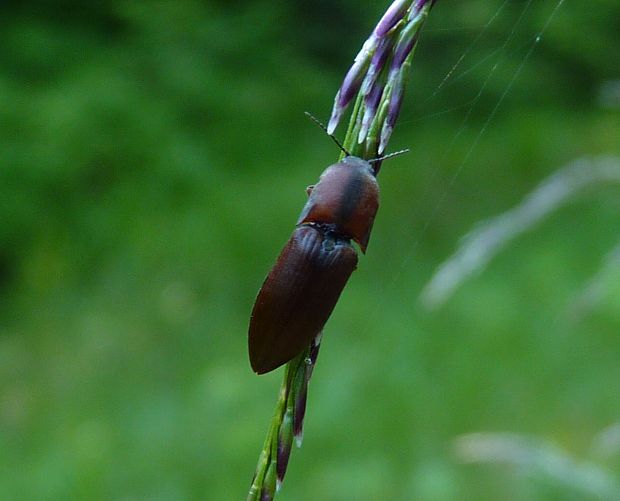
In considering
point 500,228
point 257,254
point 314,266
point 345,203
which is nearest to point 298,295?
point 314,266

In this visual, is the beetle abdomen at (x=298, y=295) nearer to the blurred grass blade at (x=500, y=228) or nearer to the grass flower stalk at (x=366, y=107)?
the grass flower stalk at (x=366, y=107)

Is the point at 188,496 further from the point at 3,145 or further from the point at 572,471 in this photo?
the point at 3,145

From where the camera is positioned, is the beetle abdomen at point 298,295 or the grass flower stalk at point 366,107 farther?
the beetle abdomen at point 298,295

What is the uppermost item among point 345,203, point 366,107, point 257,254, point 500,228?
point 257,254

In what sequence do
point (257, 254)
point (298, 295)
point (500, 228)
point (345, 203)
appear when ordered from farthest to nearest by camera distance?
point (257, 254), point (500, 228), point (345, 203), point (298, 295)

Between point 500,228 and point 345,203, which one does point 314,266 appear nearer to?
point 345,203

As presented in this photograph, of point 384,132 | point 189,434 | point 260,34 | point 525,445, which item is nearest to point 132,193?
point 260,34

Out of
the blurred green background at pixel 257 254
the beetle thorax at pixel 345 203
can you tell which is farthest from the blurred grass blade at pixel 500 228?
the blurred green background at pixel 257 254

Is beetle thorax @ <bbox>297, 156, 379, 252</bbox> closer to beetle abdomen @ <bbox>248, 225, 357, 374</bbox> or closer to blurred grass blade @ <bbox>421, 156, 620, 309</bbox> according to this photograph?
beetle abdomen @ <bbox>248, 225, 357, 374</bbox>

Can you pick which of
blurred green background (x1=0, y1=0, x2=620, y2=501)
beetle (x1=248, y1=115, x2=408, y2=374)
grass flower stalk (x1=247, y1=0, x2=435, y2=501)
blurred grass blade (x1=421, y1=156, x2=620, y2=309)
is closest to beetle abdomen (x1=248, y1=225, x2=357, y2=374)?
beetle (x1=248, y1=115, x2=408, y2=374)
